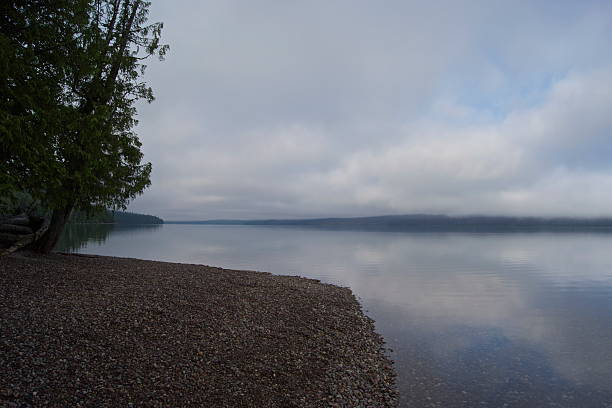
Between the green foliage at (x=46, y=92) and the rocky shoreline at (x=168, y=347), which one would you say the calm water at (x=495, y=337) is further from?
the green foliage at (x=46, y=92)

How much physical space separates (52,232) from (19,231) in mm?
1494

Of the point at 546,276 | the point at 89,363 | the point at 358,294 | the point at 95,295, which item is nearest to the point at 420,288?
the point at 358,294

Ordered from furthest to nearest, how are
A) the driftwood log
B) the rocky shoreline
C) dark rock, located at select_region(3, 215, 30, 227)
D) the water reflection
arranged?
1. the water reflection
2. dark rock, located at select_region(3, 215, 30, 227)
3. the driftwood log
4. the rocky shoreline

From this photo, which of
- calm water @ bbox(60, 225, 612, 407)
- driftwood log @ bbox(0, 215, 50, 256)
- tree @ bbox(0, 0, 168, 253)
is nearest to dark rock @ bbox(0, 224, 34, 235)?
driftwood log @ bbox(0, 215, 50, 256)

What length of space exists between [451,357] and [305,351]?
5.70 m

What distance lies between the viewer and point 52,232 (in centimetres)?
1892

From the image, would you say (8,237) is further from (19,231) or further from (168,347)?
(168,347)

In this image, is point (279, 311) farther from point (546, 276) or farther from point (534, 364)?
point (546, 276)

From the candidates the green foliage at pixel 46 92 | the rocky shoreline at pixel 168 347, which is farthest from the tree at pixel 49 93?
the rocky shoreline at pixel 168 347

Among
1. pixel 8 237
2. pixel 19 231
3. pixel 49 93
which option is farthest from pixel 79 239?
pixel 49 93

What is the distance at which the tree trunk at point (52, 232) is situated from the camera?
62.0 ft

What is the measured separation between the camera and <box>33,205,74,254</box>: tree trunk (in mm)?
18891

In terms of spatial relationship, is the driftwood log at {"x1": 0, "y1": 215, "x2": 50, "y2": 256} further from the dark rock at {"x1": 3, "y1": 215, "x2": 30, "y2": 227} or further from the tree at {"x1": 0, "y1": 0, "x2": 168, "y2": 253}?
the tree at {"x1": 0, "y1": 0, "x2": 168, "y2": 253}

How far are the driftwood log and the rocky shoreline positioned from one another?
3079 mm
